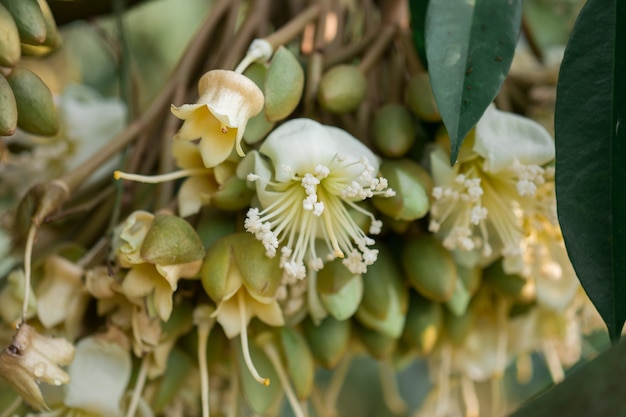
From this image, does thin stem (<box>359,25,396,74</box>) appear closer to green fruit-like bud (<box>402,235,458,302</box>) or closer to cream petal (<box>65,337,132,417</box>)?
green fruit-like bud (<box>402,235,458,302</box>)

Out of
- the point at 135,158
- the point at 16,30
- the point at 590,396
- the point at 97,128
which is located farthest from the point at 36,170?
the point at 590,396

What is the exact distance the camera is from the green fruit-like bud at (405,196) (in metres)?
0.61

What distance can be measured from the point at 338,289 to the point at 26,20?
27cm

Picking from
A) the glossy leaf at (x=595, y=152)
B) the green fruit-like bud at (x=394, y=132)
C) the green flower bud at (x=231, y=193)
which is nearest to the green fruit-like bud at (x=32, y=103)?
the green flower bud at (x=231, y=193)

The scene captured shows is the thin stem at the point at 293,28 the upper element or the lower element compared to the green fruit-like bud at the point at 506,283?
upper

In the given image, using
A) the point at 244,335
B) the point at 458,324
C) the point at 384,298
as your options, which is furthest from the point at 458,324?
the point at 244,335

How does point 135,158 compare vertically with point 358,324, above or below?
above

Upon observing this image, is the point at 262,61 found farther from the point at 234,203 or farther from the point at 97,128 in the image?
the point at 97,128

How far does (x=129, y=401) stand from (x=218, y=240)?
15 centimetres

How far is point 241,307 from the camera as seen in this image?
1.96 ft

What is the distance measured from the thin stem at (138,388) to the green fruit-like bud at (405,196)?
0.20 meters

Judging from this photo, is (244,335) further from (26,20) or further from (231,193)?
(26,20)

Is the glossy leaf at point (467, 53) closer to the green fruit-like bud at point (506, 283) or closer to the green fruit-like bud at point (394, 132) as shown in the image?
the green fruit-like bud at point (394, 132)

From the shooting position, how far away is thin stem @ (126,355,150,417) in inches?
24.9
